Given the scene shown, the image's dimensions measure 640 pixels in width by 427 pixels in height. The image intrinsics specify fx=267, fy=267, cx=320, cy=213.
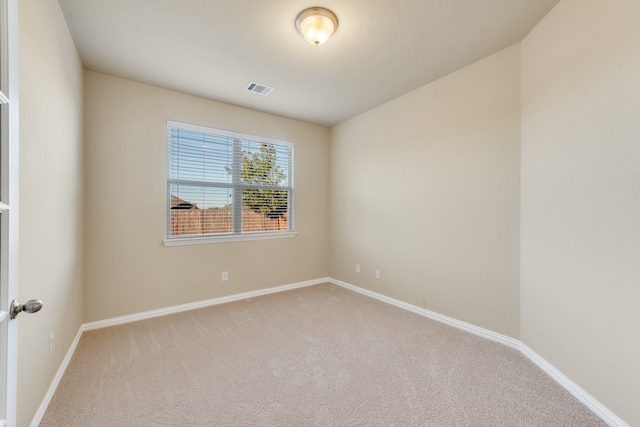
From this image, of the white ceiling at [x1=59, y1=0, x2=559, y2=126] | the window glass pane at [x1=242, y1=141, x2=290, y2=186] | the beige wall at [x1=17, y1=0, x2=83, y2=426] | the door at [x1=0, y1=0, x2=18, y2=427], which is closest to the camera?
the door at [x1=0, y1=0, x2=18, y2=427]

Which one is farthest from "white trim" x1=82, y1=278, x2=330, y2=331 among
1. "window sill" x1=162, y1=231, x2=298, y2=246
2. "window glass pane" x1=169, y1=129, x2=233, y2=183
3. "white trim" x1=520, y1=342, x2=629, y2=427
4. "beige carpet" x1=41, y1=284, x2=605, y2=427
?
"white trim" x1=520, y1=342, x2=629, y2=427

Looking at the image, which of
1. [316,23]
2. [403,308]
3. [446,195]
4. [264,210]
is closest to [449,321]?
[403,308]

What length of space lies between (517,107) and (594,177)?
98 cm

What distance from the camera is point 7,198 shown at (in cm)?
88

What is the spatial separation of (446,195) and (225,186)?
275 cm

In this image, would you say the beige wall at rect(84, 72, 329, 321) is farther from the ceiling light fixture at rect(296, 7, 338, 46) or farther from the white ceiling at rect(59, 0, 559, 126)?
the ceiling light fixture at rect(296, 7, 338, 46)

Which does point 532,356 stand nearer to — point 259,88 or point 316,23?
point 316,23

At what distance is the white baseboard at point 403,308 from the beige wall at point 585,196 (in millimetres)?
59

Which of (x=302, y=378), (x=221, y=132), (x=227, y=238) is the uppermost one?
(x=221, y=132)

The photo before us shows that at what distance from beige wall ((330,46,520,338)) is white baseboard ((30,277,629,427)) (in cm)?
9

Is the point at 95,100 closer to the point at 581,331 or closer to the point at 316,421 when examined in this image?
the point at 316,421

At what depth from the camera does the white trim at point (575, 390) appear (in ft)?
5.02

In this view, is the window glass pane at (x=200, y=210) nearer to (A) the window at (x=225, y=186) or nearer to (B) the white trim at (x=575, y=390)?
(A) the window at (x=225, y=186)

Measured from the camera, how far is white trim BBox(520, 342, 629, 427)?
1530 mm
